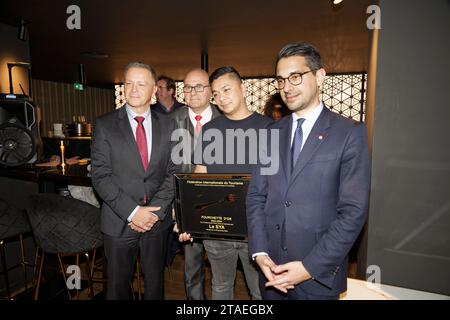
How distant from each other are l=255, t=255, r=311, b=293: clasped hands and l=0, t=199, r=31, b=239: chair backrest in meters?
2.15

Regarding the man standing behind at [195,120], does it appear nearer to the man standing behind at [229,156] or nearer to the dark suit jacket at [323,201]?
the man standing behind at [229,156]

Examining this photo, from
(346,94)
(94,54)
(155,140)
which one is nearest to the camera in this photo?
(155,140)

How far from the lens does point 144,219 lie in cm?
192

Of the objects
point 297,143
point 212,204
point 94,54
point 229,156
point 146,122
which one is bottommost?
point 212,204

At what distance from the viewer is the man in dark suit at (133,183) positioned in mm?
1929

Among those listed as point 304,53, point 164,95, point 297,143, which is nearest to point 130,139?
point 297,143

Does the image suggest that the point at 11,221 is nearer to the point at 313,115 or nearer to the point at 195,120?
the point at 195,120

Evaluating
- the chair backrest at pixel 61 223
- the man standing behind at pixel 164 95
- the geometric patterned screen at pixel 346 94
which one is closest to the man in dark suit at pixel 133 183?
the chair backrest at pixel 61 223

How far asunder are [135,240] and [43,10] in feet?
10.00

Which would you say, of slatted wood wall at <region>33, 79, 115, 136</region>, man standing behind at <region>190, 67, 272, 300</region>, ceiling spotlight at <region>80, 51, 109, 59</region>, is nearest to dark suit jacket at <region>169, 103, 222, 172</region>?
man standing behind at <region>190, 67, 272, 300</region>

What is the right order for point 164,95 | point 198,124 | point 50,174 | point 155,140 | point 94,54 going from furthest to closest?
point 94,54 → point 164,95 → point 50,174 → point 198,124 → point 155,140

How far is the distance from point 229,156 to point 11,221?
73.7 inches

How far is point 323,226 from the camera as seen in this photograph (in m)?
1.42
